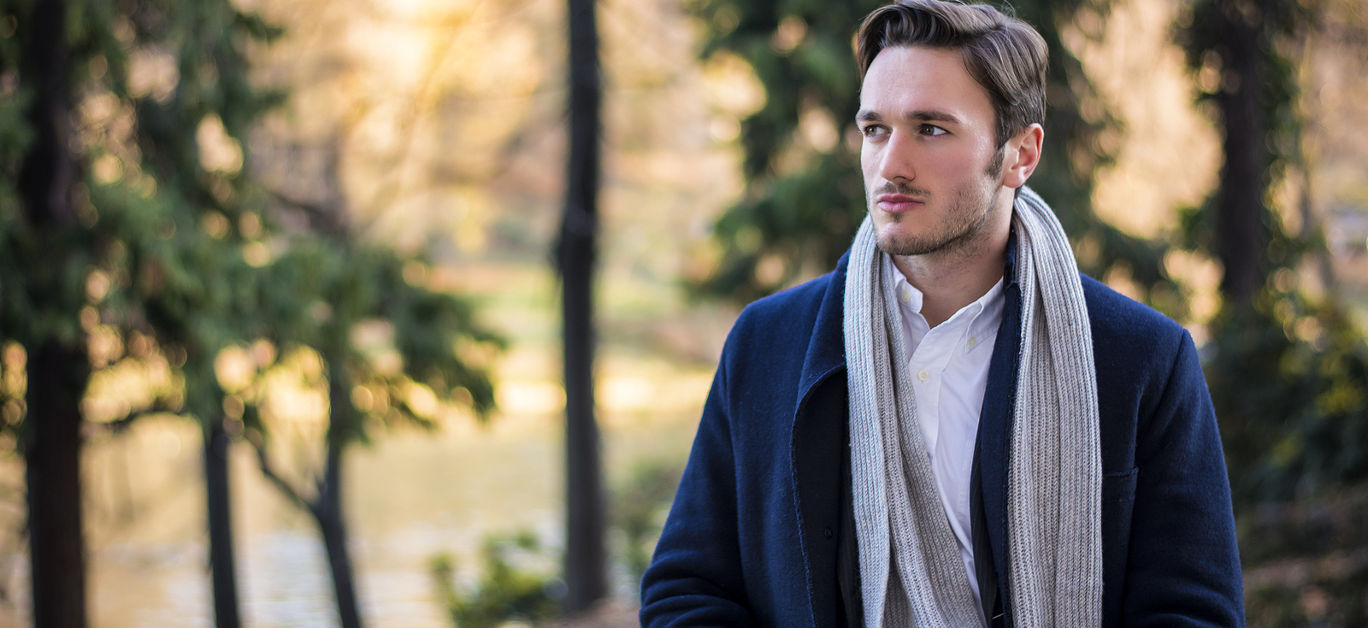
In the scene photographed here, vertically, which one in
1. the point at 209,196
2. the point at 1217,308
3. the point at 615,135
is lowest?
the point at 1217,308

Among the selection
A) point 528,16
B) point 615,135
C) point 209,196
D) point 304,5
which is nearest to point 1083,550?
point 209,196

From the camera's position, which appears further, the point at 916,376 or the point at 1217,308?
the point at 1217,308

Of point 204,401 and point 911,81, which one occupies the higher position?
point 911,81

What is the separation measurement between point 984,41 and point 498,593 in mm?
9851

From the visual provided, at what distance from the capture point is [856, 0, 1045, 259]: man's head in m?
1.84

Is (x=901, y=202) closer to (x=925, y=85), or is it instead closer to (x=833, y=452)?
(x=925, y=85)

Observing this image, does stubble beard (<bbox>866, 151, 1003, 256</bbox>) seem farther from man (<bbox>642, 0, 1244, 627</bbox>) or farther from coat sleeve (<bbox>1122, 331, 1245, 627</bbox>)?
coat sleeve (<bbox>1122, 331, 1245, 627</bbox>)

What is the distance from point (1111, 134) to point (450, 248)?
60.1 ft

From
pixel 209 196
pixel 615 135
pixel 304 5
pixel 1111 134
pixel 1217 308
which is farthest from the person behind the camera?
pixel 615 135

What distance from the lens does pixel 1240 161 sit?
677 cm

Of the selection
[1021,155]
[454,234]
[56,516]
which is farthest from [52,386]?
[454,234]

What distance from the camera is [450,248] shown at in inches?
989

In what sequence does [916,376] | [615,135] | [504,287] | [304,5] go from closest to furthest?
[916,376] → [304,5] → [615,135] → [504,287]

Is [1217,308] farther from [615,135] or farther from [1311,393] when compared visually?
[615,135]
